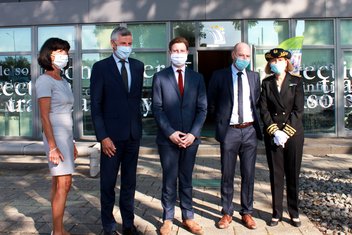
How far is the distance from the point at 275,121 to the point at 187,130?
3.43 feet

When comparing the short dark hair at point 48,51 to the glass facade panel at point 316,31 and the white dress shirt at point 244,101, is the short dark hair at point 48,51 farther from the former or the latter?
the glass facade panel at point 316,31

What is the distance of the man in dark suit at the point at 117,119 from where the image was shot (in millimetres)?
4121

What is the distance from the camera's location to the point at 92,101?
4.13m

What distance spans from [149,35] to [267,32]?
11.0 ft

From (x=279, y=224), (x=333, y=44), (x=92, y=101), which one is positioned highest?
(x=333, y=44)

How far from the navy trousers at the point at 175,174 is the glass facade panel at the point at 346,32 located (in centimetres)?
882

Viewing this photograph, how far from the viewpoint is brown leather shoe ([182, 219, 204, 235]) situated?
435 cm

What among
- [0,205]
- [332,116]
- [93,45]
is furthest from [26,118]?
[332,116]

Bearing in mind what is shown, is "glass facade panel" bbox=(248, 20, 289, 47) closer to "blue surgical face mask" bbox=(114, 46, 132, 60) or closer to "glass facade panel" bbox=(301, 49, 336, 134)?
"glass facade panel" bbox=(301, 49, 336, 134)

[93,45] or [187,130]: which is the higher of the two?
[93,45]

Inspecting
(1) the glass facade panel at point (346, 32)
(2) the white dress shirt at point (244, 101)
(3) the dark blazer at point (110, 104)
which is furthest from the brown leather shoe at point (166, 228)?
(1) the glass facade panel at point (346, 32)

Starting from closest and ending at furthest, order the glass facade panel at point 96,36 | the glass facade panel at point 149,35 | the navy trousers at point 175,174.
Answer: the navy trousers at point 175,174 < the glass facade panel at point 149,35 < the glass facade panel at point 96,36

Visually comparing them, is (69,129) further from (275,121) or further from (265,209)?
(265,209)

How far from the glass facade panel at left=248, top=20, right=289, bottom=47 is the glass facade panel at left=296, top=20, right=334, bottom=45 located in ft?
1.34
